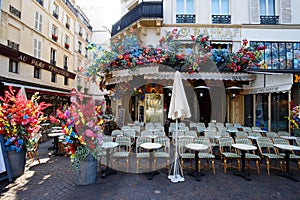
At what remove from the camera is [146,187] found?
14.2 feet

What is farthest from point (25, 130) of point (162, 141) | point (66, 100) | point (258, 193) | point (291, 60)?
point (66, 100)

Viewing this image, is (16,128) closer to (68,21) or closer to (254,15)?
(254,15)

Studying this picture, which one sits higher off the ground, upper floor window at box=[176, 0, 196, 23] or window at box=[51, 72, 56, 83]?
upper floor window at box=[176, 0, 196, 23]

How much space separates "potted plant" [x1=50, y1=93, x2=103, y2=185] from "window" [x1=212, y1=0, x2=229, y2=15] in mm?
11595

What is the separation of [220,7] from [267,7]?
3211mm

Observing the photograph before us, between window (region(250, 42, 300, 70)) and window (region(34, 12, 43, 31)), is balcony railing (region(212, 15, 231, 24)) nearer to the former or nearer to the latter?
window (region(250, 42, 300, 70))

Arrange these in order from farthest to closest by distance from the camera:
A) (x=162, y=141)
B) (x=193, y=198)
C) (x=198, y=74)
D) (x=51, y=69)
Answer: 1. (x=51, y=69)
2. (x=198, y=74)
3. (x=162, y=141)
4. (x=193, y=198)

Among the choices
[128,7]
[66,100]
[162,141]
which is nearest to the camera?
[162,141]

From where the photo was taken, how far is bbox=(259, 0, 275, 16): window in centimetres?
1170

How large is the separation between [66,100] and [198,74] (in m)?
16.9

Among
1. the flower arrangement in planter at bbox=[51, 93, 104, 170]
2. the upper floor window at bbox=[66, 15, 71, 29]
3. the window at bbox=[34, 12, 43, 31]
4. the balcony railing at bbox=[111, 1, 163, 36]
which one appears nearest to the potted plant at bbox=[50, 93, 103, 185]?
the flower arrangement in planter at bbox=[51, 93, 104, 170]

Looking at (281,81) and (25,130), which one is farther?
(281,81)

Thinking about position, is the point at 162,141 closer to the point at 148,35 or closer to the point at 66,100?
the point at 148,35

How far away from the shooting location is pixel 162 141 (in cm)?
568
